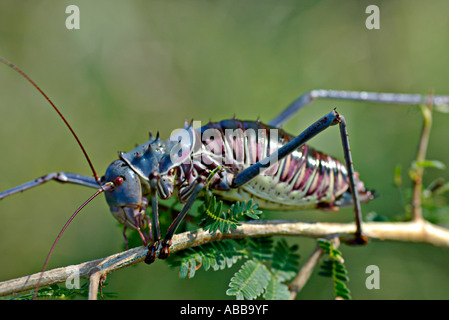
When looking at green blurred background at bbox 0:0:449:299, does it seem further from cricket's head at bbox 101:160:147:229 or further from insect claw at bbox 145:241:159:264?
insect claw at bbox 145:241:159:264

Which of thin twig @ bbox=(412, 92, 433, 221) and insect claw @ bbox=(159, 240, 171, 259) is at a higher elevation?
thin twig @ bbox=(412, 92, 433, 221)

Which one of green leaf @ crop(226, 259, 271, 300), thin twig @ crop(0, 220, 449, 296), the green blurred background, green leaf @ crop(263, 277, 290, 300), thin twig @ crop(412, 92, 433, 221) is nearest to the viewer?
thin twig @ crop(0, 220, 449, 296)

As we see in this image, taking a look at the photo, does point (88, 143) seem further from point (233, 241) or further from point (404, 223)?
point (404, 223)

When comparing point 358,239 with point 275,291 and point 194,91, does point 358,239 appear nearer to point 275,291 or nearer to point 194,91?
point 275,291

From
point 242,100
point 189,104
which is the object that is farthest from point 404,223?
point 189,104

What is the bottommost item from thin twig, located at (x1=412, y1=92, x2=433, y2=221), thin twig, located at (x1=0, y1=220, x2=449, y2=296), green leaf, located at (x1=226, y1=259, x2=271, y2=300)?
green leaf, located at (x1=226, y1=259, x2=271, y2=300)

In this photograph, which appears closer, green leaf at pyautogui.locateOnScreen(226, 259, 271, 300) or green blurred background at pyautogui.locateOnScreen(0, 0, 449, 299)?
green leaf at pyautogui.locateOnScreen(226, 259, 271, 300)

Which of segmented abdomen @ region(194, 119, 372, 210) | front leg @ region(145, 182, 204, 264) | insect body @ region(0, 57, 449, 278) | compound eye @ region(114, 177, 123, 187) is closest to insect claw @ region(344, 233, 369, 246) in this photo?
insect body @ region(0, 57, 449, 278)

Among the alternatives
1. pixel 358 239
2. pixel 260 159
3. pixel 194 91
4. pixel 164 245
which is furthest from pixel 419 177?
pixel 194 91
